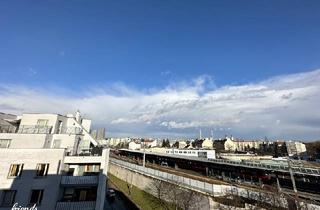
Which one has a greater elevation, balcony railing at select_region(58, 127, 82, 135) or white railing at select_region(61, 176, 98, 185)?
balcony railing at select_region(58, 127, 82, 135)

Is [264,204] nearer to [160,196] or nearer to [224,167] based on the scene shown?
[160,196]

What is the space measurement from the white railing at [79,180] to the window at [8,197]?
436 centimetres

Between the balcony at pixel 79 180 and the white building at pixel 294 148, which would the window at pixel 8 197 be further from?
the white building at pixel 294 148

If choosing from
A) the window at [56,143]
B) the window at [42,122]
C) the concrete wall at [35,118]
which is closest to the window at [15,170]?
the window at [56,143]

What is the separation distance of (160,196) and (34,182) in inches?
981

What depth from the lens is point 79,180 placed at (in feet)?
74.7

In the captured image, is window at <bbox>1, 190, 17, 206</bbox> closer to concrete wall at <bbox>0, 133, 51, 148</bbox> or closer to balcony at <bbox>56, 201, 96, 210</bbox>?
balcony at <bbox>56, 201, 96, 210</bbox>

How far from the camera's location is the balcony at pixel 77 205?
69.9ft

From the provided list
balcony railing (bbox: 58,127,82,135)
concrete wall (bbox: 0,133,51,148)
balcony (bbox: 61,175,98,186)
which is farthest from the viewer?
balcony railing (bbox: 58,127,82,135)

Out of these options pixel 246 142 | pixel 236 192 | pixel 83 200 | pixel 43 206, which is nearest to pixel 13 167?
pixel 43 206

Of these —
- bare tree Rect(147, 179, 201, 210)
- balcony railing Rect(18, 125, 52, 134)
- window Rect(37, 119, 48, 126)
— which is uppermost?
window Rect(37, 119, 48, 126)

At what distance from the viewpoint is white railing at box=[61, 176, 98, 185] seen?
2227 centimetres

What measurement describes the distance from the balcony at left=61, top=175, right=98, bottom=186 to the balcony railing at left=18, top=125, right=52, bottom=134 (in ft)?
24.7

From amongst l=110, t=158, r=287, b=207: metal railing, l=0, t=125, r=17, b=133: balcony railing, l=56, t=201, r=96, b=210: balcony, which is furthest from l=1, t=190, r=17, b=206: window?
l=110, t=158, r=287, b=207: metal railing
